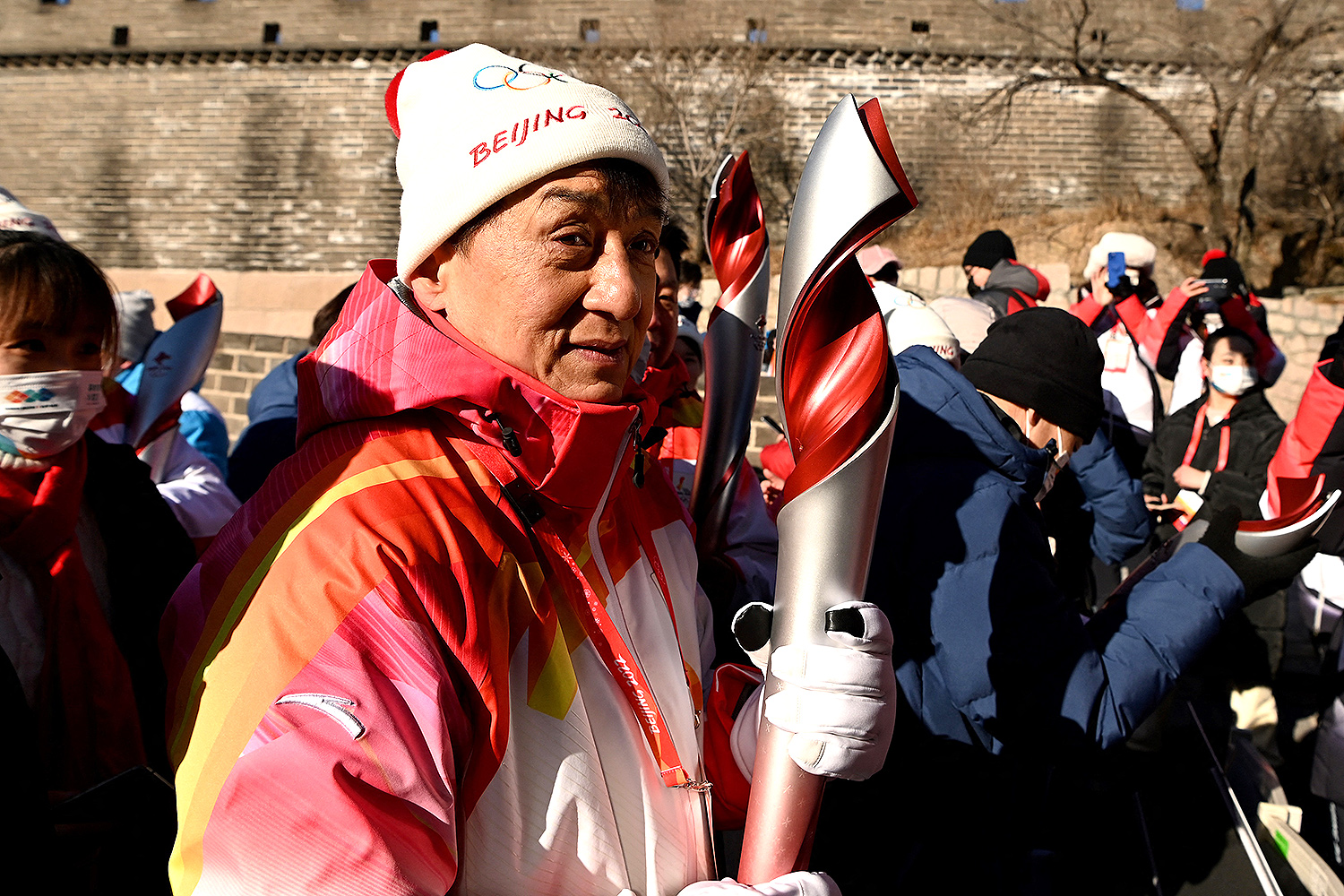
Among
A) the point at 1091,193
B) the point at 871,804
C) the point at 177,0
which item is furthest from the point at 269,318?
the point at 1091,193

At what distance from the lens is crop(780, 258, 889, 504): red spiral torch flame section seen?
128cm

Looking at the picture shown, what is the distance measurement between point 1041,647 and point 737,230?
3.83ft

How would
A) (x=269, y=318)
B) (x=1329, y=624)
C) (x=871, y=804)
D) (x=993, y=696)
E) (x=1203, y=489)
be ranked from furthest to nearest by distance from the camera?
(x=269, y=318) < (x=1203, y=489) < (x=1329, y=624) < (x=871, y=804) < (x=993, y=696)

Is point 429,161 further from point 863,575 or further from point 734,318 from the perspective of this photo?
point 734,318

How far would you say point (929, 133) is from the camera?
22516 millimetres

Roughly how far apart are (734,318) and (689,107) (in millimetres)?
21094

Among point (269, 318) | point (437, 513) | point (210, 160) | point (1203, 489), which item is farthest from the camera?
point (210, 160)

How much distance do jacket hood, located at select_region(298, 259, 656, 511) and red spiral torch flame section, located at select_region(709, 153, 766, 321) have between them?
3.69 ft

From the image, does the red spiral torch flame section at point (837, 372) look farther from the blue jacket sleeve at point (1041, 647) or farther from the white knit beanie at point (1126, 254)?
the white knit beanie at point (1126, 254)

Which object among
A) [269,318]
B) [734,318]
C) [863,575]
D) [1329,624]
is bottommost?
[269,318]

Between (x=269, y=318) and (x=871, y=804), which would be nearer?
(x=871, y=804)

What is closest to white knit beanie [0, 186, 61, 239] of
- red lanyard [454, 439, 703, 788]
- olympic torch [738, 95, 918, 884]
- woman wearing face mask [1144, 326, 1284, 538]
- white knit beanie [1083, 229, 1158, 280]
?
red lanyard [454, 439, 703, 788]

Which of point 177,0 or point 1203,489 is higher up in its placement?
point 177,0

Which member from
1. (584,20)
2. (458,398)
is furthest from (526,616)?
(584,20)
